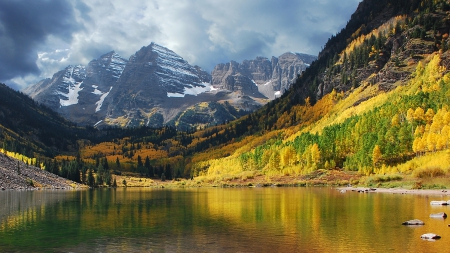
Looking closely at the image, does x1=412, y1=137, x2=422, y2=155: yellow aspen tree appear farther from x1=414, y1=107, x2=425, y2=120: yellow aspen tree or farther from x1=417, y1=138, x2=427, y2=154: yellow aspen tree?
x1=414, y1=107, x2=425, y2=120: yellow aspen tree

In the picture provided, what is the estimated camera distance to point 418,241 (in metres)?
42.8

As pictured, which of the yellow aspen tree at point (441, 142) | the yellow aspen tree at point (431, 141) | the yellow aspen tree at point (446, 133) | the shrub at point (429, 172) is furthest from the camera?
the yellow aspen tree at point (431, 141)

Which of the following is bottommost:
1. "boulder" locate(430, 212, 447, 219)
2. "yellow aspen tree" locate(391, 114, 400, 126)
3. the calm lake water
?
the calm lake water

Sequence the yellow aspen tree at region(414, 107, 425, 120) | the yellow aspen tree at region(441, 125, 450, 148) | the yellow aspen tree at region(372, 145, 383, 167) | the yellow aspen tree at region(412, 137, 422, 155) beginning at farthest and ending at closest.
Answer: the yellow aspen tree at region(414, 107, 425, 120), the yellow aspen tree at region(372, 145, 383, 167), the yellow aspen tree at region(412, 137, 422, 155), the yellow aspen tree at region(441, 125, 450, 148)

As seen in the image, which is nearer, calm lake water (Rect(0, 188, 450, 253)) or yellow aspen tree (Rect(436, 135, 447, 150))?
calm lake water (Rect(0, 188, 450, 253))

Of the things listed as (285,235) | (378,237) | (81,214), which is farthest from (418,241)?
(81,214)

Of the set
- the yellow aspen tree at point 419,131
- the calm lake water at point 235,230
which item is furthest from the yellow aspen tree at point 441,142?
the calm lake water at point 235,230

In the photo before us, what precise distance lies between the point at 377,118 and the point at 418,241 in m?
142

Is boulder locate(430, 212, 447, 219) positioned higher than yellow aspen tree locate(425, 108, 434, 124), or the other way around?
yellow aspen tree locate(425, 108, 434, 124)

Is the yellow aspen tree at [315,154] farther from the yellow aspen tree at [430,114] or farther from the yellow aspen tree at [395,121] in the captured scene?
the yellow aspen tree at [430,114]

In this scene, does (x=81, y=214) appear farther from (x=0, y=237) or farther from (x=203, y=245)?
(x=203, y=245)

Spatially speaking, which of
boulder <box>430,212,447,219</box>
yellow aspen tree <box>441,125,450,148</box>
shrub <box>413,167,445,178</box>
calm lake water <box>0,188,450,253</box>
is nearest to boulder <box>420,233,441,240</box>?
calm lake water <box>0,188,450,253</box>

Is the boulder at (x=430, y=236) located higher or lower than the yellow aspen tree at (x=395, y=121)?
lower

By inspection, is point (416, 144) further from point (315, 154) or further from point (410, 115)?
point (315, 154)
